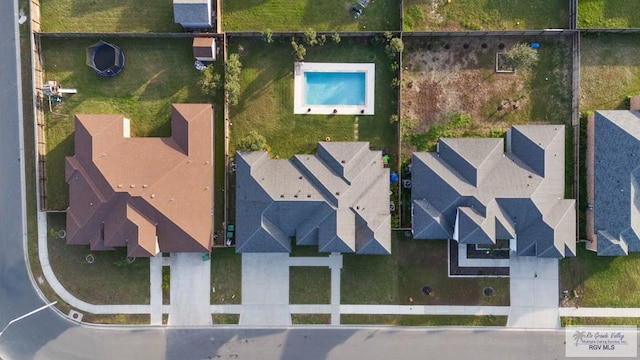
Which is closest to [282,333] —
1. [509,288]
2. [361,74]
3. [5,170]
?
[509,288]

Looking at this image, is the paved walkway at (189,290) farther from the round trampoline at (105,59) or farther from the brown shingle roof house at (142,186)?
the round trampoline at (105,59)

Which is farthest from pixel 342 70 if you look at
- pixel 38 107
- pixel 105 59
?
pixel 38 107

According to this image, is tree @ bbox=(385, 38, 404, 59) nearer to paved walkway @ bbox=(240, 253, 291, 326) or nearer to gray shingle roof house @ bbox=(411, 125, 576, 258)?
gray shingle roof house @ bbox=(411, 125, 576, 258)

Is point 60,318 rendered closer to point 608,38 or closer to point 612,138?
point 612,138

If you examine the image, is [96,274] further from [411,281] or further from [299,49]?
[411,281]

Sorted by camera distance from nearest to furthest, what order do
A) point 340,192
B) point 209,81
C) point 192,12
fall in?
point 340,192, point 192,12, point 209,81

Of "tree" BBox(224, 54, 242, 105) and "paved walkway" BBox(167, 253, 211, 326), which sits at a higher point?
"tree" BBox(224, 54, 242, 105)

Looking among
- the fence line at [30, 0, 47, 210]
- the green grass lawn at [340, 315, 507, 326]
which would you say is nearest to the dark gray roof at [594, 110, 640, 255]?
the green grass lawn at [340, 315, 507, 326]
